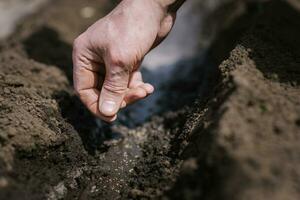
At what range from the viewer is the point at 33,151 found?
1985 mm

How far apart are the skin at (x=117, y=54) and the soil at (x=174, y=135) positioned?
0.86 feet

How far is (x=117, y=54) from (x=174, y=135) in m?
0.63

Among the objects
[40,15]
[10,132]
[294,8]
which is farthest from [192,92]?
[40,15]

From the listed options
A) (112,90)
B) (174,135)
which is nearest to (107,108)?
(112,90)

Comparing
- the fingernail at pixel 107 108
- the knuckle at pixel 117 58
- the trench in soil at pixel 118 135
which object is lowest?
the trench in soil at pixel 118 135

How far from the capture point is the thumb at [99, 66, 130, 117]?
2.08 m

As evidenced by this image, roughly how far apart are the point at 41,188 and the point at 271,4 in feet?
7.21

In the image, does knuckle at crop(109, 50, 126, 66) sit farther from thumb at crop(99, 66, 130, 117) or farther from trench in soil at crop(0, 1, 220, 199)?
trench in soil at crop(0, 1, 220, 199)

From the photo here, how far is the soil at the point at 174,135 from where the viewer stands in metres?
1.51

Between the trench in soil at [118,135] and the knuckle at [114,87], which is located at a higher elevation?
the knuckle at [114,87]

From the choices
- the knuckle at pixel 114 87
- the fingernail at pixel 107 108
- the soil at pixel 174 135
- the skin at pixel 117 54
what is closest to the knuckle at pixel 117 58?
the skin at pixel 117 54

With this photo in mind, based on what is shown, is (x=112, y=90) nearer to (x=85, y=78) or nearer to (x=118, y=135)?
(x=85, y=78)

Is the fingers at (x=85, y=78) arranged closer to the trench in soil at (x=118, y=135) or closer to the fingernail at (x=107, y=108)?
the fingernail at (x=107, y=108)

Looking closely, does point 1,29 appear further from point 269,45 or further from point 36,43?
point 269,45
